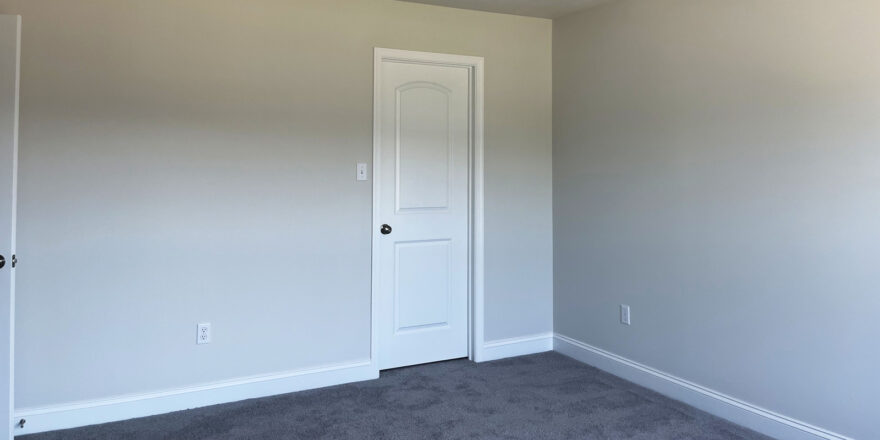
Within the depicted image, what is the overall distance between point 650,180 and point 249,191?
2.27 metres

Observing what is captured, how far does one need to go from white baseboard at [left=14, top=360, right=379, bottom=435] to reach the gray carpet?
55 mm

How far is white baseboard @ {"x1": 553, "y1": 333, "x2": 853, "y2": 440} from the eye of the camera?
260cm

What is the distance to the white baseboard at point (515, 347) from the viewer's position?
3883 mm

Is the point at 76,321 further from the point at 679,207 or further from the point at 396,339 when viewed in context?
the point at 679,207

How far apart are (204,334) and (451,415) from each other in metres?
1.37

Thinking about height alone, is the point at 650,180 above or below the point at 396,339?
above

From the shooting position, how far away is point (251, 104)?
3.15 metres

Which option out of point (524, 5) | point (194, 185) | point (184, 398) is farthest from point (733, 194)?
point (184, 398)

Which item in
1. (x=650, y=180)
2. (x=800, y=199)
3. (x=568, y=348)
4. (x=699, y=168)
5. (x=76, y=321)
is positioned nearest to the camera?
(x=800, y=199)

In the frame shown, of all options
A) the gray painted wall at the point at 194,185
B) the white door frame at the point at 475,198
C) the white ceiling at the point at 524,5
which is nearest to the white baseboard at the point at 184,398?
the gray painted wall at the point at 194,185

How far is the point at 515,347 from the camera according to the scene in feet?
13.0

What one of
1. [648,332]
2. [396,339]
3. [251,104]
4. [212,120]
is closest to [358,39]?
[251,104]

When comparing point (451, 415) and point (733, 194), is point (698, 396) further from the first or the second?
point (451, 415)

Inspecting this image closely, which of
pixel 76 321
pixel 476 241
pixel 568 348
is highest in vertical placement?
pixel 476 241
